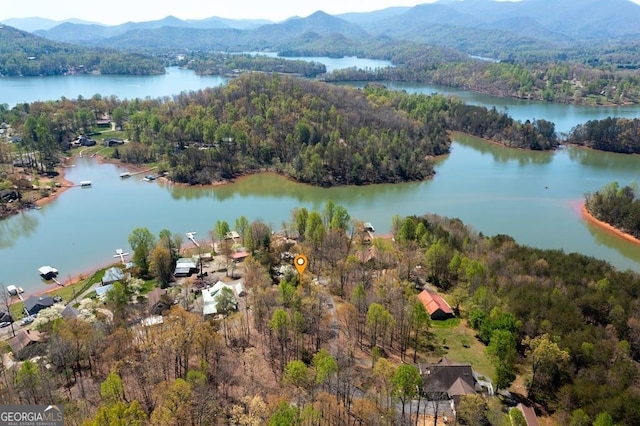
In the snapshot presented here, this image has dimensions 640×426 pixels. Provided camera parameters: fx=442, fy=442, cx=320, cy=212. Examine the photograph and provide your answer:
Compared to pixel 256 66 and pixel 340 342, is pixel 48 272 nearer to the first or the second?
pixel 340 342

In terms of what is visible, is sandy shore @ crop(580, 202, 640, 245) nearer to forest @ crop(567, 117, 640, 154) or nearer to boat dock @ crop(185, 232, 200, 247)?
forest @ crop(567, 117, 640, 154)

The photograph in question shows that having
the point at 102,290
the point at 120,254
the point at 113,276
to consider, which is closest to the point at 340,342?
the point at 102,290

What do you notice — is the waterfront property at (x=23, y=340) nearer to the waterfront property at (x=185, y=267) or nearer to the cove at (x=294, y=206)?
the cove at (x=294, y=206)

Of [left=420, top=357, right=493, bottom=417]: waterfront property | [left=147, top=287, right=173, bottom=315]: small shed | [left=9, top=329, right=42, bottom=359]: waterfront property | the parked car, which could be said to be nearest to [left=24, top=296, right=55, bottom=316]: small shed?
the parked car

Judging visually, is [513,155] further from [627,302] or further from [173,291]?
[173,291]

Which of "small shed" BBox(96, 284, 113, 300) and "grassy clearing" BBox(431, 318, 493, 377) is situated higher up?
"small shed" BBox(96, 284, 113, 300)

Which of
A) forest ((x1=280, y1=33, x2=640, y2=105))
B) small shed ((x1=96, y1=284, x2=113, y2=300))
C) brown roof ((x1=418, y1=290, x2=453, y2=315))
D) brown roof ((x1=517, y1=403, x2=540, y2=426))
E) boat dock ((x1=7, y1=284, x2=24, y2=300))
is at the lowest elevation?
boat dock ((x1=7, y1=284, x2=24, y2=300))
